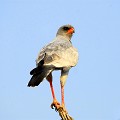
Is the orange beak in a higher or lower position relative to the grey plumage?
higher

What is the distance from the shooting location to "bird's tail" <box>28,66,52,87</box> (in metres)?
8.31

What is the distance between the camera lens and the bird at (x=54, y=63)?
8.60m

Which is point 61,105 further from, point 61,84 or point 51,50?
point 51,50

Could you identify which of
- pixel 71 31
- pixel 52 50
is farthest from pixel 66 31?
pixel 52 50

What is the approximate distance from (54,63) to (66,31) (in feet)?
9.13

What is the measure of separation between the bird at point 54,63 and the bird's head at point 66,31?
112cm

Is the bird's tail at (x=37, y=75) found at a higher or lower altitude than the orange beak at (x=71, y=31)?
lower

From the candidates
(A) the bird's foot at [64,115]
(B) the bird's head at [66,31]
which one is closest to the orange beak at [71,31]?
(B) the bird's head at [66,31]

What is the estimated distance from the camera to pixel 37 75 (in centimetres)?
853

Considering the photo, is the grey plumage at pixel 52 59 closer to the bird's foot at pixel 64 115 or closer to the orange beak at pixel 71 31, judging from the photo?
the bird's foot at pixel 64 115

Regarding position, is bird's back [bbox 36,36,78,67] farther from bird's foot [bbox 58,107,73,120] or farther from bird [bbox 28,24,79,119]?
bird's foot [bbox 58,107,73,120]

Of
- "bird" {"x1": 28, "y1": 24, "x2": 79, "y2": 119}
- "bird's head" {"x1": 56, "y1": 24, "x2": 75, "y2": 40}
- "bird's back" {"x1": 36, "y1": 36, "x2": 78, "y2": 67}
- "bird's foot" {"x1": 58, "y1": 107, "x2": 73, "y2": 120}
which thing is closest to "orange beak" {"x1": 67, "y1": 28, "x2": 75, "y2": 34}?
"bird's head" {"x1": 56, "y1": 24, "x2": 75, "y2": 40}

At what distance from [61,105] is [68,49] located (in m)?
1.73

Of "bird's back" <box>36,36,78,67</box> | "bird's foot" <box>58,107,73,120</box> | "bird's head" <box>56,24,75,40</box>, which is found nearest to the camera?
"bird's foot" <box>58,107,73,120</box>
